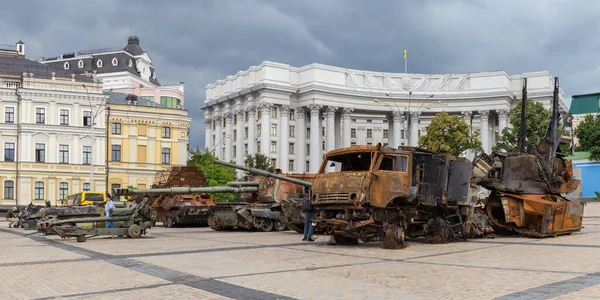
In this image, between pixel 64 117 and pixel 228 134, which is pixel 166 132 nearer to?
pixel 64 117

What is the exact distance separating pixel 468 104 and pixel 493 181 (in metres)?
80.8

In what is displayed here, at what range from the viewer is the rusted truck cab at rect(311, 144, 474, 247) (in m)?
15.6

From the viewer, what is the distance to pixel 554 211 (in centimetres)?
1944

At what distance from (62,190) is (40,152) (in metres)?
3.91

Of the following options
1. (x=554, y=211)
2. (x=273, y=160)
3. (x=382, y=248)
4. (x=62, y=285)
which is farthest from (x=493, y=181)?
(x=273, y=160)

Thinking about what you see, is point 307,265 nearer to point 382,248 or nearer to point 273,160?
point 382,248

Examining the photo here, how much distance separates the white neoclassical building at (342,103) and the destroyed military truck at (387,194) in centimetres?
7615

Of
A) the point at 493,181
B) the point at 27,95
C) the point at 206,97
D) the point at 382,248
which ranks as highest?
the point at 206,97

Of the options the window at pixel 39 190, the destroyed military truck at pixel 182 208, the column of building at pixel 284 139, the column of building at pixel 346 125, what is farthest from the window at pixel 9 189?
the column of building at pixel 346 125

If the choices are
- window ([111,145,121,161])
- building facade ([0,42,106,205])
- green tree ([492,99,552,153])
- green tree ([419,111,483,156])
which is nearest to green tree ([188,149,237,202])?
window ([111,145,121,161])

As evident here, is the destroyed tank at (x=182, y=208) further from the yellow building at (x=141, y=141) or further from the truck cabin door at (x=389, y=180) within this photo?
the yellow building at (x=141, y=141)

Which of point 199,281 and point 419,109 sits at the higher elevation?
point 419,109

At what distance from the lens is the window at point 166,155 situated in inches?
2426

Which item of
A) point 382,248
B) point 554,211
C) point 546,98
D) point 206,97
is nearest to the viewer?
point 382,248
